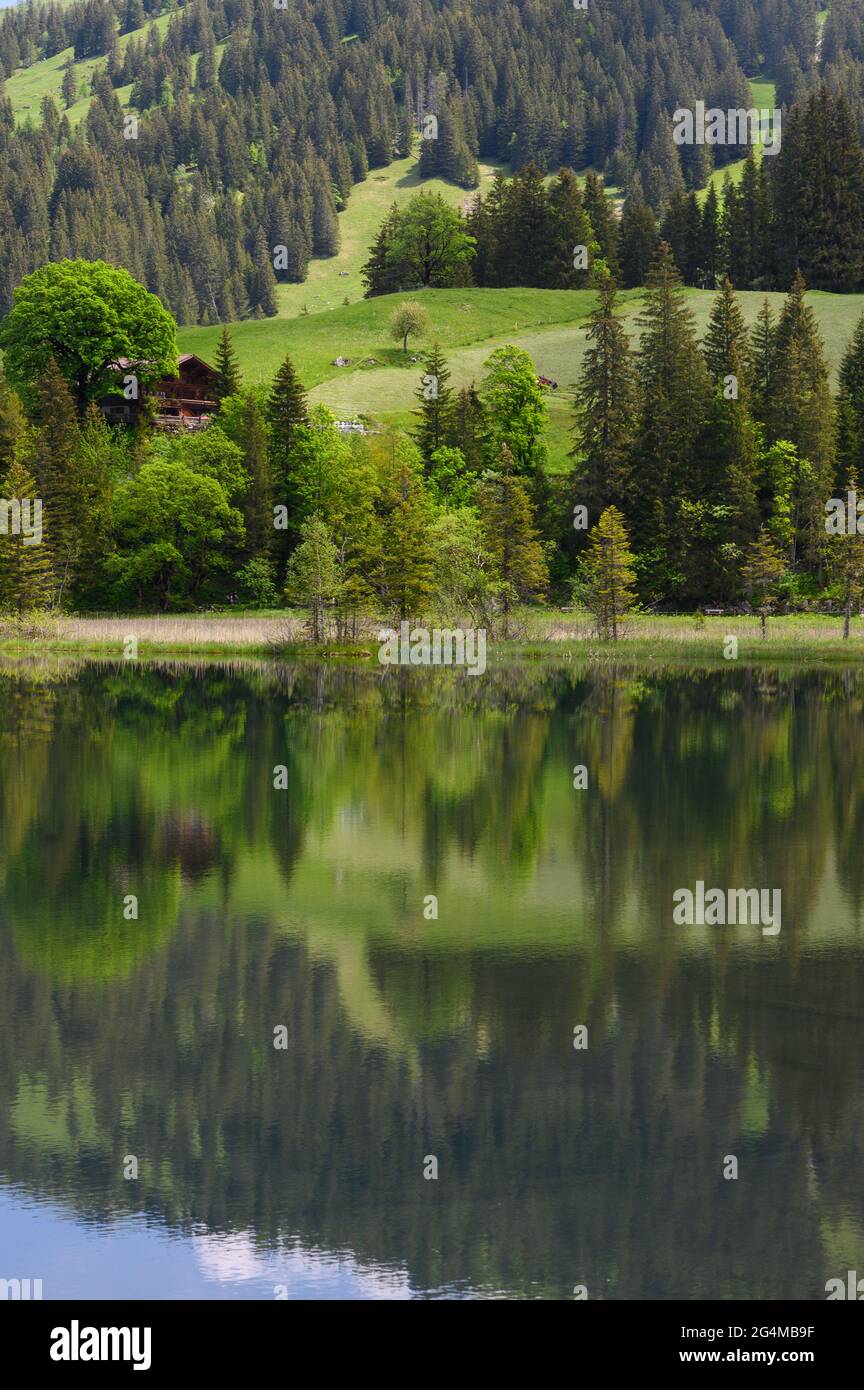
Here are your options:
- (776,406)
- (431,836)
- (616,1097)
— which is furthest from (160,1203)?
(776,406)

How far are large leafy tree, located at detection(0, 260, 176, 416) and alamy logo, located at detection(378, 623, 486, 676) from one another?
141 ft

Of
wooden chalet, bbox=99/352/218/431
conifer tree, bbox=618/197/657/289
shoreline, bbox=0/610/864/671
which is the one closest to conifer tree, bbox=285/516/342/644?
shoreline, bbox=0/610/864/671

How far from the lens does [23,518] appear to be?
89125 millimetres

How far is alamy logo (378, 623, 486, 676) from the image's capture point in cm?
7850

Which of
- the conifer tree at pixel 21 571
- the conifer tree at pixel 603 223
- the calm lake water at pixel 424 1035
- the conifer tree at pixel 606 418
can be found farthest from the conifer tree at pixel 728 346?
the calm lake water at pixel 424 1035

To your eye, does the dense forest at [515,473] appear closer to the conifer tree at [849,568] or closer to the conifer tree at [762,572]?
the conifer tree at [762,572]

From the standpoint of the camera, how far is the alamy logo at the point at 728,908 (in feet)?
80.1

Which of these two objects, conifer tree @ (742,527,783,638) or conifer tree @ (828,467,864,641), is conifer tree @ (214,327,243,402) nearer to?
conifer tree @ (742,527,783,638)

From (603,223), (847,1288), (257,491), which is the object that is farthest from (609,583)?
(603,223)
